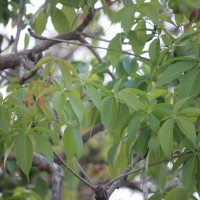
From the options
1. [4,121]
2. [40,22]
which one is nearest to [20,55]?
[40,22]

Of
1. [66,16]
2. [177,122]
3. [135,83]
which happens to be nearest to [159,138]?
[177,122]

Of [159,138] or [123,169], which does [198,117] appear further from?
[123,169]

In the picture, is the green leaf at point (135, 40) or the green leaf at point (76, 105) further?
the green leaf at point (135, 40)

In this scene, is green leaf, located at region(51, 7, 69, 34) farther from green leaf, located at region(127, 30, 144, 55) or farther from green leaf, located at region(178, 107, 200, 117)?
green leaf, located at region(178, 107, 200, 117)

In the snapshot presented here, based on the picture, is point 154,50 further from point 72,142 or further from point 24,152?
point 24,152

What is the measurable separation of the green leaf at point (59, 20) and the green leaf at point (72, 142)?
29.1 inches

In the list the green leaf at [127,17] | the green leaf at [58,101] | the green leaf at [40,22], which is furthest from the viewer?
the green leaf at [40,22]

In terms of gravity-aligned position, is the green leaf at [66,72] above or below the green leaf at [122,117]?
above

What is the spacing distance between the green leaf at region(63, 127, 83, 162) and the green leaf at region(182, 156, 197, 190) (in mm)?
299

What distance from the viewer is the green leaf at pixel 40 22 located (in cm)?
215

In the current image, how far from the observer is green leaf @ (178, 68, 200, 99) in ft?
5.21

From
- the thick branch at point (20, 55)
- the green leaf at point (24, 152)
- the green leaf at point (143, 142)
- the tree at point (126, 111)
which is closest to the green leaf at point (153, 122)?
the tree at point (126, 111)

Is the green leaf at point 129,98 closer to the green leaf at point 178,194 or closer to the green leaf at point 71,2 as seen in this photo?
the green leaf at point 178,194

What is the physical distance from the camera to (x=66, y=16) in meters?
2.25
